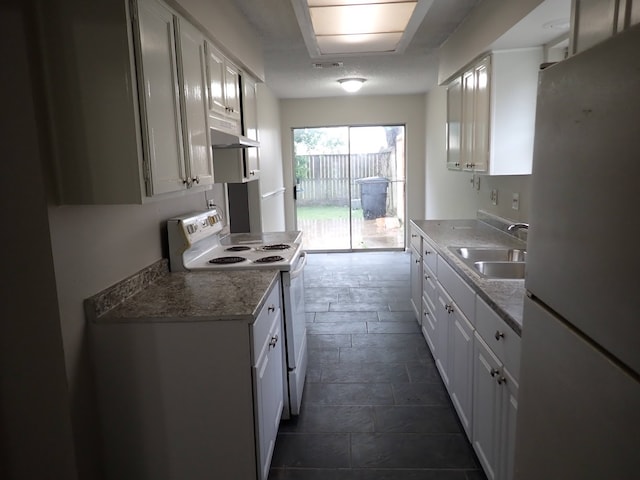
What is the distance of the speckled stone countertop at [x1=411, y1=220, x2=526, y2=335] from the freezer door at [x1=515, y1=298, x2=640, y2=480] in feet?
1.63

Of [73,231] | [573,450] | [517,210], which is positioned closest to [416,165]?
[517,210]

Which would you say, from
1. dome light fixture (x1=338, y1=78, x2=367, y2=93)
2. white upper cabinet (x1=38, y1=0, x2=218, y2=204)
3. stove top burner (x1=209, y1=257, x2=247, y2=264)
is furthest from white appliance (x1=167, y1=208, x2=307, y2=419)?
dome light fixture (x1=338, y1=78, x2=367, y2=93)

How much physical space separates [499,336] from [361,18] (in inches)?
81.3

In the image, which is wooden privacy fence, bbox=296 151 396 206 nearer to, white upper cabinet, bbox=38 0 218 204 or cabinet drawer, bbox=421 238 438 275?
cabinet drawer, bbox=421 238 438 275

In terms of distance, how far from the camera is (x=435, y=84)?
→ 233 inches

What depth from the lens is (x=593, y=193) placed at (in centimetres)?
79

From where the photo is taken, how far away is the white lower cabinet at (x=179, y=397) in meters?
1.79

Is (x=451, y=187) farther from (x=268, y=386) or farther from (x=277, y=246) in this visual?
(x=268, y=386)

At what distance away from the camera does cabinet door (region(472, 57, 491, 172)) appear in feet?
9.65

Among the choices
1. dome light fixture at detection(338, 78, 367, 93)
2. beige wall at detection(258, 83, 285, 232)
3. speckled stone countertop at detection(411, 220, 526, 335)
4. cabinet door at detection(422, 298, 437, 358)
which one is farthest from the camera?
beige wall at detection(258, 83, 285, 232)

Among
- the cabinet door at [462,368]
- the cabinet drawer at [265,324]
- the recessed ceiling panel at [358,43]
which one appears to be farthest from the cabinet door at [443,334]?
the recessed ceiling panel at [358,43]

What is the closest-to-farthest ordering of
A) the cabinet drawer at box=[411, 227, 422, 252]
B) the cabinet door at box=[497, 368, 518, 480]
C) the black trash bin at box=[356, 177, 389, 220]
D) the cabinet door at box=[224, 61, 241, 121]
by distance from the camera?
the cabinet door at box=[497, 368, 518, 480]
the cabinet door at box=[224, 61, 241, 121]
the cabinet drawer at box=[411, 227, 422, 252]
the black trash bin at box=[356, 177, 389, 220]

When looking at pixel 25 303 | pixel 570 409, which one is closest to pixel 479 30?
pixel 570 409

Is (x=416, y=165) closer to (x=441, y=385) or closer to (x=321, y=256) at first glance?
(x=321, y=256)
